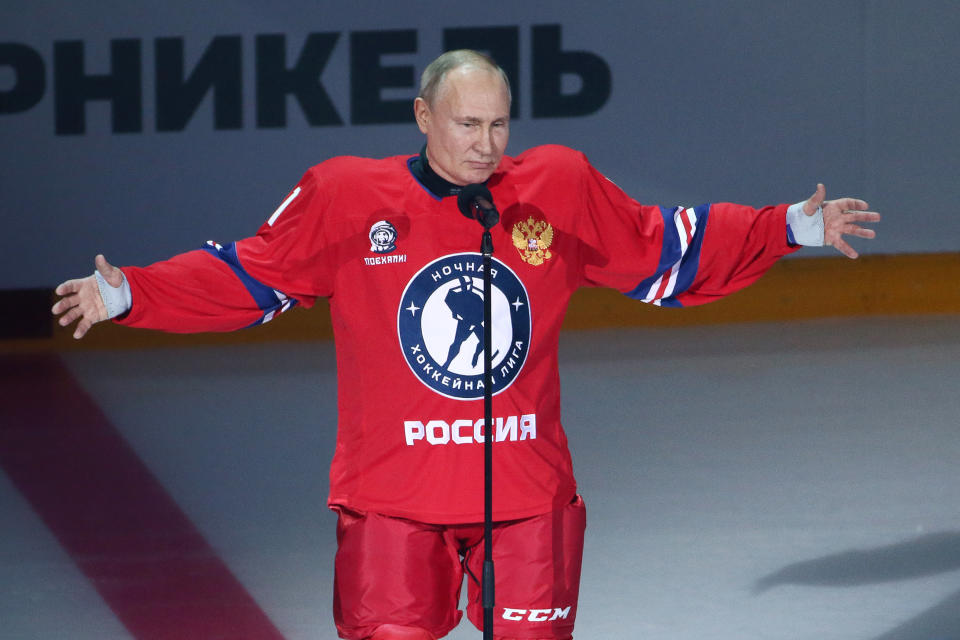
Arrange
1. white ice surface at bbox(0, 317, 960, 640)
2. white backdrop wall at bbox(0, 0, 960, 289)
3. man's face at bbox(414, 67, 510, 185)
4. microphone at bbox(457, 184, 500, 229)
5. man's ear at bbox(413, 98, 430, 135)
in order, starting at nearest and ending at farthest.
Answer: microphone at bbox(457, 184, 500, 229), man's face at bbox(414, 67, 510, 185), man's ear at bbox(413, 98, 430, 135), white ice surface at bbox(0, 317, 960, 640), white backdrop wall at bbox(0, 0, 960, 289)

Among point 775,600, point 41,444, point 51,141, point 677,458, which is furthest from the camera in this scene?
point 51,141

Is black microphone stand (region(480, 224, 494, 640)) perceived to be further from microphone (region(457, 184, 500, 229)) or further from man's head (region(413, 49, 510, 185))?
man's head (region(413, 49, 510, 185))

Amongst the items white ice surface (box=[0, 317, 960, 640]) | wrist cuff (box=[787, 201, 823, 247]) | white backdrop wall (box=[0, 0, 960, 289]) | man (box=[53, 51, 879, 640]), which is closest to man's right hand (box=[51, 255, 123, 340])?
man (box=[53, 51, 879, 640])

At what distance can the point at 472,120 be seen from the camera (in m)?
2.66

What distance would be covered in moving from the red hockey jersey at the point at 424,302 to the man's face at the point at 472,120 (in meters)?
0.08

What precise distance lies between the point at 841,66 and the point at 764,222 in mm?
5214

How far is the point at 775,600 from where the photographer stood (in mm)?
4184

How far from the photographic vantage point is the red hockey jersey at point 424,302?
272 cm

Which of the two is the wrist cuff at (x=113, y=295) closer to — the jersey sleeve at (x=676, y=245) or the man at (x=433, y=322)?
the man at (x=433, y=322)

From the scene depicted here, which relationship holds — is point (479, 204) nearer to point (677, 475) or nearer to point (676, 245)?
point (676, 245)

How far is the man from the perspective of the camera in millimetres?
2713

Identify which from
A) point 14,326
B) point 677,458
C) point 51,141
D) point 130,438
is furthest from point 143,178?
point 677,458

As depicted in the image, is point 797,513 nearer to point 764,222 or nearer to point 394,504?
point 764,222

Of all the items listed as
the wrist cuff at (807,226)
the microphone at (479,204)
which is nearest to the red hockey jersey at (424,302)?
the microphone at (479,204)
